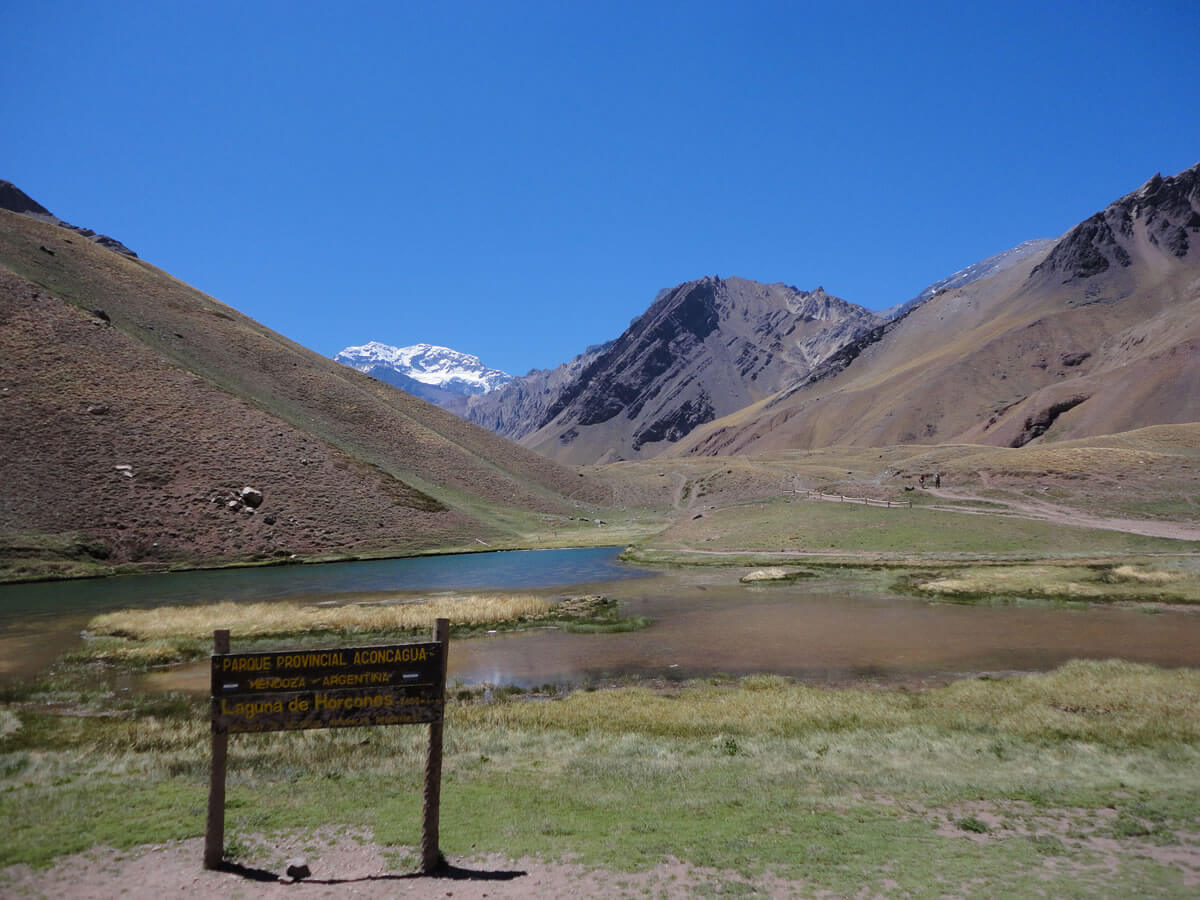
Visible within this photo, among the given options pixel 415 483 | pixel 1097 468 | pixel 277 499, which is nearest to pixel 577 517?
pixel 415 483

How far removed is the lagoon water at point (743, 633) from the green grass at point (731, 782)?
4.98m

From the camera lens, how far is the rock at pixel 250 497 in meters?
83.1

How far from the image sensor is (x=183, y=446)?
3366 inches

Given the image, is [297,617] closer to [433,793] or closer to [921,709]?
[433,793]

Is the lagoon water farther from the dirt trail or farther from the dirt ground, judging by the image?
the dirt trail

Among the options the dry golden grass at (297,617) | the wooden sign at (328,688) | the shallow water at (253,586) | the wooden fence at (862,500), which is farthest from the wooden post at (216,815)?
the wooden fence at (862,500)

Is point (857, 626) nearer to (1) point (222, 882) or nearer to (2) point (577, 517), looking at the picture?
(1) point (222, 882)

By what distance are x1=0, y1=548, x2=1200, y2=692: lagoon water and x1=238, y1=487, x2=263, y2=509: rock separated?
998 inches

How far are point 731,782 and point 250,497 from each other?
82.2 metres

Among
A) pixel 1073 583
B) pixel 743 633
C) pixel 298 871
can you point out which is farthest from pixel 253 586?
pixel 1073 583

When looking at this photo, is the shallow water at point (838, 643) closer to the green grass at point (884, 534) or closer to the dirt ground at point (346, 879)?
the dirt ground at point (346, 879)

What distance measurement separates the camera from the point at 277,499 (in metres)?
85.6

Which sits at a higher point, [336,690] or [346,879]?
[336,690]

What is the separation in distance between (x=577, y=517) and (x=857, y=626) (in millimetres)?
91131
